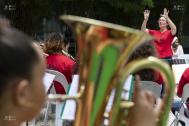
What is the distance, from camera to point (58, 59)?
517cm

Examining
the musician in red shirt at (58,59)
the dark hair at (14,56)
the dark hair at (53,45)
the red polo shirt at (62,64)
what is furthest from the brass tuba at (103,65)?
the dark hair at (53,45)

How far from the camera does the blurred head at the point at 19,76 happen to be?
3.76ft

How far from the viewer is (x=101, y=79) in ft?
4.47

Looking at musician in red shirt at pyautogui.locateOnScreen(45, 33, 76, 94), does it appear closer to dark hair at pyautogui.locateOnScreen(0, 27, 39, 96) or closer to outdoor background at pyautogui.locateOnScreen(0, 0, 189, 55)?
→ dark hair at pyautogui.locateOnScreen(0, 27, 39, 96)

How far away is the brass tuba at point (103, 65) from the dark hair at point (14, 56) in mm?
190

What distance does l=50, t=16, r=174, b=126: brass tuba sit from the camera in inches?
52.8

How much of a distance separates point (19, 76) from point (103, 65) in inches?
10.5

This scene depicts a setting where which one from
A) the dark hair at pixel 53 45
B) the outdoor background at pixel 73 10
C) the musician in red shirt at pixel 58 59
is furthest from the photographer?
the outdoor background at pixel 73 10

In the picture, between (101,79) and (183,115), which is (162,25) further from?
(101,79)

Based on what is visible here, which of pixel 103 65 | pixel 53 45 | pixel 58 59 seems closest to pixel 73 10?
pixel 53 45

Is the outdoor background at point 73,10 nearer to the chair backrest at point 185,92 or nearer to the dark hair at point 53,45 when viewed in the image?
the dark hair at point 53,45

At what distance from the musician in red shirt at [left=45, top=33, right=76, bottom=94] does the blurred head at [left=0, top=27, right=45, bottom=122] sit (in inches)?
148

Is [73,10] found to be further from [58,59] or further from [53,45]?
[58,59]

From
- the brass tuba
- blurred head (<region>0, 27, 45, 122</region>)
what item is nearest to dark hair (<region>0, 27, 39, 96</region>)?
blurred head (<region>0, 27, 45, 122</region>)
